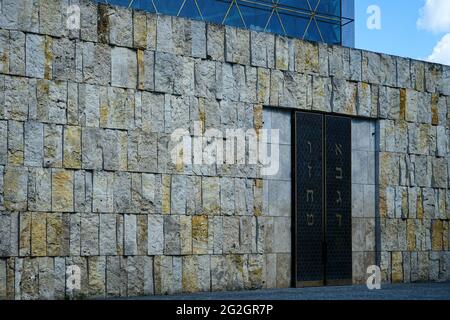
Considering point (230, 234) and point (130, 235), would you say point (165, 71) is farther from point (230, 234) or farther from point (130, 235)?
point (230, 234)

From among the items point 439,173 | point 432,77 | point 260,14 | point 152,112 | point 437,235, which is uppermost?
point 260,14

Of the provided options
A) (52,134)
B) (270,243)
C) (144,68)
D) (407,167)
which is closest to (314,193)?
(270,243)

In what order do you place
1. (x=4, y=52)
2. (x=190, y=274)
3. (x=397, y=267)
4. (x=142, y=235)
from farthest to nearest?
(x=397, y=267) → (x=190, y=274) → (x=142, y=235) → (x=4, y=52)

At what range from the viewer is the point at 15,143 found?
16719mm

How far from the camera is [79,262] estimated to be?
17266mm

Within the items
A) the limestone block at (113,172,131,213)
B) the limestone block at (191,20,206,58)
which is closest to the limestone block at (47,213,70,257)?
the limestone block at (113,172,131,213)

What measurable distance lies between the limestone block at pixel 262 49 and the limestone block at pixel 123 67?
311 cm

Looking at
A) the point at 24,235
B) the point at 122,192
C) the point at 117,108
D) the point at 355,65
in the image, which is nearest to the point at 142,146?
the point at 117,108

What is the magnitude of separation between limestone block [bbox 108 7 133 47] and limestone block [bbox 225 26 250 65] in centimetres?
242

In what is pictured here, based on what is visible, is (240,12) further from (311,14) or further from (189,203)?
(189,203)

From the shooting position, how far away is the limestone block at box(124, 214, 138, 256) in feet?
58.7

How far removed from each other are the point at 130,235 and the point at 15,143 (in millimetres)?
2993

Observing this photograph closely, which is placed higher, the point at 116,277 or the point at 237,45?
the point at 237,45

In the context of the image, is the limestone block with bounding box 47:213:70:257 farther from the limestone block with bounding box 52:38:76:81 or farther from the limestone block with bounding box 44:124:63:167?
the limestone block with bounding box 52:38:76:81
